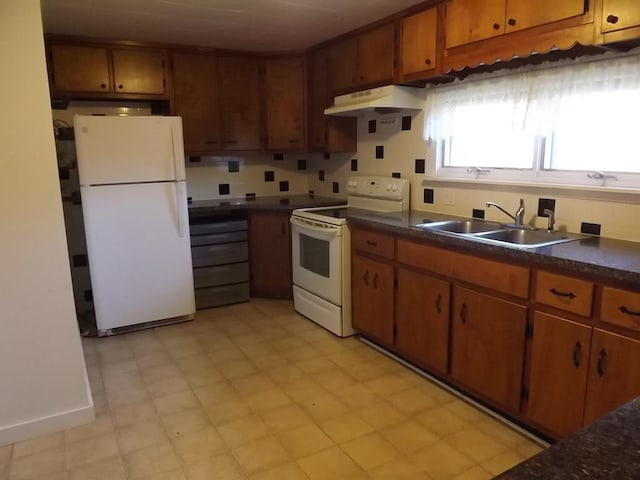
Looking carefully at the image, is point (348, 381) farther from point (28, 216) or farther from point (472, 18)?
point (472, 18)

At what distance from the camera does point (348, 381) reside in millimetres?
2699

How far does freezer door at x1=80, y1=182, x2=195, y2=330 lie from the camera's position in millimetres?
3285

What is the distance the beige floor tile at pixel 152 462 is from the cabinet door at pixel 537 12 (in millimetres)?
2542

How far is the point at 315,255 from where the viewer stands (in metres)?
3.50

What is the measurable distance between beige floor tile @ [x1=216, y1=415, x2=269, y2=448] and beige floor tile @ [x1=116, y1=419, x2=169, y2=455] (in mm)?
280

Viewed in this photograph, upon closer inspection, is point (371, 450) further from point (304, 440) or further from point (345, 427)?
point (304, 440)

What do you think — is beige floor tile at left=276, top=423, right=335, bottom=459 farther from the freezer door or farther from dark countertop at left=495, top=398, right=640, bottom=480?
the freezer door

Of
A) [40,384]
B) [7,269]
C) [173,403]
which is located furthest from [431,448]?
[7,269]

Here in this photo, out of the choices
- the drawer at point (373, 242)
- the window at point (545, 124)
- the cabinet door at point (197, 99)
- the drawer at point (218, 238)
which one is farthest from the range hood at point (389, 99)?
the drawer at point (218, 238)

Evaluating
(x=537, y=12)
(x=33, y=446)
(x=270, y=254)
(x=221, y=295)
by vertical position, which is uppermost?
(x=537, y=12)

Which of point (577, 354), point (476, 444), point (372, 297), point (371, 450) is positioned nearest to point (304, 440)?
point (371, 450)

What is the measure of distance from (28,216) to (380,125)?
8.27ft

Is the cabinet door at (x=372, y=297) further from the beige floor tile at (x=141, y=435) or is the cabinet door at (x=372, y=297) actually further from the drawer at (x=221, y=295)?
the beige floor tile at (x=141, y=435)

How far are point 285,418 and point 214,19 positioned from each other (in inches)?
101
